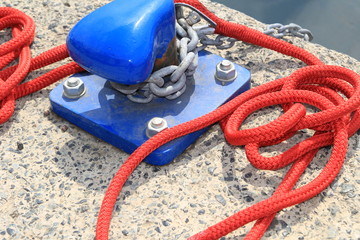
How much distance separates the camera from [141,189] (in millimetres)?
1153

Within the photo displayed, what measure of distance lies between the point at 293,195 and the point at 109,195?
1.21 feet

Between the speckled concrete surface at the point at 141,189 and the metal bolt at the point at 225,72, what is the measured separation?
0.12 metres

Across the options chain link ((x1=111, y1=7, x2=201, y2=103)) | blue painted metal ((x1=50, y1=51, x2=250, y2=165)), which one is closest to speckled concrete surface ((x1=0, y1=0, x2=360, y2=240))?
blue painted metal ((x1=50, y1=51, x2=250, y2=165))

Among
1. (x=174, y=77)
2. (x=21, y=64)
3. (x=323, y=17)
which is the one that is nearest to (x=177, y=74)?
(x=174, y=77)

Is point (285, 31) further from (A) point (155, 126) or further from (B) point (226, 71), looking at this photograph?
(A) point (155, 126)

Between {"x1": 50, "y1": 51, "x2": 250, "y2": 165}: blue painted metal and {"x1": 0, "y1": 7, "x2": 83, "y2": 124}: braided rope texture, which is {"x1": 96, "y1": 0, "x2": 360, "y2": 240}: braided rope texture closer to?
{"x1": 50, "y1": 51, "x2": 250, "y2": 165}: blue painted metal

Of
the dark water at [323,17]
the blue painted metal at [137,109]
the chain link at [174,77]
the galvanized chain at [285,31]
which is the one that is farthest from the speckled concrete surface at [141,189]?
the dark water at [323,17]

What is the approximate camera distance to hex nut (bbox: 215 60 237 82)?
1.30 meters

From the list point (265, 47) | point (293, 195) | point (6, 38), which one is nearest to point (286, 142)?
point (293, 195)

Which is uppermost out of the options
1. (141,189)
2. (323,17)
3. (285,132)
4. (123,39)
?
(123,39)

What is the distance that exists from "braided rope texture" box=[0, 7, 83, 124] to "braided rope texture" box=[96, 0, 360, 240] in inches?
14.7

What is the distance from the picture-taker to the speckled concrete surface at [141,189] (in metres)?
1.08

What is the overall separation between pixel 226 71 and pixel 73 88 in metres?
0.37

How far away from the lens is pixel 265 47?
4.74 ft
